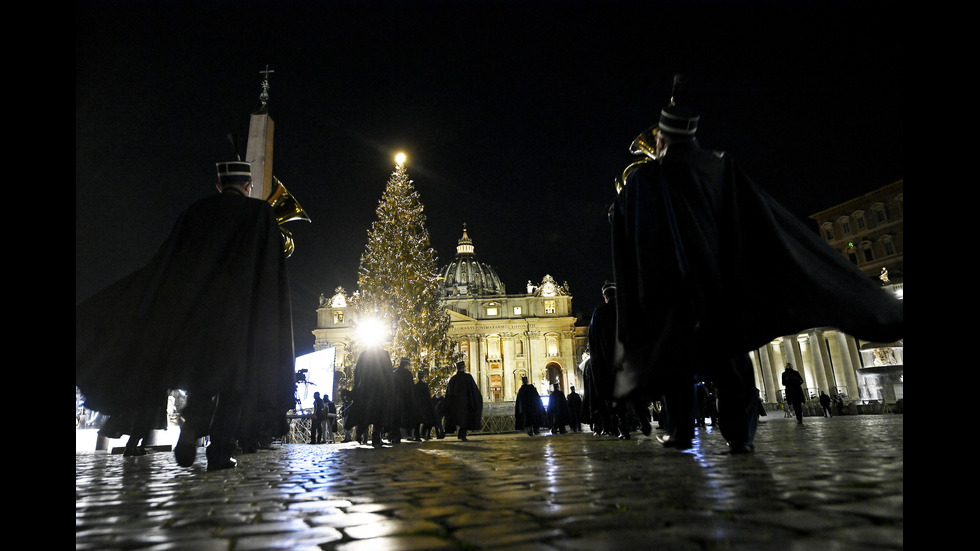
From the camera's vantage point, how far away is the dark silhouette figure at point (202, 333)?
3.68 m

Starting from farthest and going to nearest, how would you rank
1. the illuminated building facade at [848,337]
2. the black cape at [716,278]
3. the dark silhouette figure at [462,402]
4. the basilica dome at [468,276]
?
the basilica dome at [468,276], the illuminated building facade at [848,337], the dark silhouette figure at [462,402], the black cape at [716,278]

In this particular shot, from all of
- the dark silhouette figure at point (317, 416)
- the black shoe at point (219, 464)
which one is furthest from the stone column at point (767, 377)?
the black shoe at point (219, 464)

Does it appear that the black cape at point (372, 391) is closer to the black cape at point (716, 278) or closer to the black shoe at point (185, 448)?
the black shoe at point (185, 448)

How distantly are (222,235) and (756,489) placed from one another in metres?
4.08

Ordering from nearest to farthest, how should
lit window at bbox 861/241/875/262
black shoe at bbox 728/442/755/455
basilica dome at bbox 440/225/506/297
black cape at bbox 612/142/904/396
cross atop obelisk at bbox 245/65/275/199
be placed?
1. black cape at bbox 612/142/904/396
2. black shoe at bbox 728/442/755/455
3. cross atop obelisk at bbox 245/65/275/199
4. lit window at bbox 861/241/875/262
5. basilica dome at bbox 440/225/506/297

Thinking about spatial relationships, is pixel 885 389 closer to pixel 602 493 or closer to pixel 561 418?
pixel 561 418

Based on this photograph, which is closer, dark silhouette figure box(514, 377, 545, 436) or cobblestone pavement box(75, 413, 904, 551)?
cobblestone pavement box(75, 413, 904, 551)

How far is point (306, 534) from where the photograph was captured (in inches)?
51.5

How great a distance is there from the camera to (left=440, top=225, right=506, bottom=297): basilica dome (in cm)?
8969

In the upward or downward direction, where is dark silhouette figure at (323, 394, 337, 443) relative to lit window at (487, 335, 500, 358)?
downward

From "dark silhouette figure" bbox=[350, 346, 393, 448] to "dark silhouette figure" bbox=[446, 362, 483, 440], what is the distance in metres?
5.19

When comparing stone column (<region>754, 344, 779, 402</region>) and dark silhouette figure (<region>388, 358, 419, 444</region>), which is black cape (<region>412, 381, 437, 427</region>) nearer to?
dark silhouette figure (<region>388, 358, 419, 444</region>)

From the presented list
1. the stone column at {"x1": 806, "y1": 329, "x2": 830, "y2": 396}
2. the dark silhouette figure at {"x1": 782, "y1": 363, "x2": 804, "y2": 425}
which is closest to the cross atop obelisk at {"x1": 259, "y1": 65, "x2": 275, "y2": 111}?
the dark silhouette figure at {"x1": 782, "y1": 363, "x2": 804, "y2": 425}
